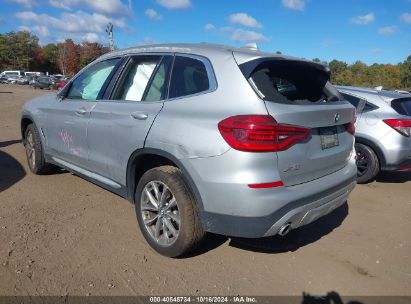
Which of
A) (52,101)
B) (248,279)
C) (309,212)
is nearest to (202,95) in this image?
(309,212)

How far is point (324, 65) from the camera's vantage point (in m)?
3.67

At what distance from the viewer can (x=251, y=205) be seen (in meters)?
2.78

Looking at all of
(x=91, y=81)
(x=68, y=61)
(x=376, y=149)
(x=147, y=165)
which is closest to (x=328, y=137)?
(x=147, y=165)

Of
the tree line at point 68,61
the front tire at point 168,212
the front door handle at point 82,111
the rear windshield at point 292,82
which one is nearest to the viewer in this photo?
the rear windshield at point 292,82

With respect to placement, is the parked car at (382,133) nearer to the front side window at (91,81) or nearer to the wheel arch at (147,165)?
the wheel arch at (147,165)

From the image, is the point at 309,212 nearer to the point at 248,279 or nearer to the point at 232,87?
the point at 248,279

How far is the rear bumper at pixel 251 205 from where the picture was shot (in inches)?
109

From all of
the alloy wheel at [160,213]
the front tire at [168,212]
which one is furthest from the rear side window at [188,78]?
the alloy wheel at [160,213]

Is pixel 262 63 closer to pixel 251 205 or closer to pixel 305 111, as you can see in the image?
pixel 305 111

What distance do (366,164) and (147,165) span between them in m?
3.90

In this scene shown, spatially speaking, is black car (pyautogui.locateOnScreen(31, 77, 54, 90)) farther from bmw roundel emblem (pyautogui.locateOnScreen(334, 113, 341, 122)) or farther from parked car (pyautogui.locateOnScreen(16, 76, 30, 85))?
bmw roundel emblem (pyautogui.locateOnScreen(334, 113, 341, 122))

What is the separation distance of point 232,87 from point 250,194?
0.83 m

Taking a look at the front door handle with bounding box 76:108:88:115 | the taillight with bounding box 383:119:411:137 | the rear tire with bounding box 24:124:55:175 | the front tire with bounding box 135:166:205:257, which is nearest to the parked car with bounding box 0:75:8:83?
the rear tire with bounding box 24:124:55:175

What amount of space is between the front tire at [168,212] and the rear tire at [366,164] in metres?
3.79
